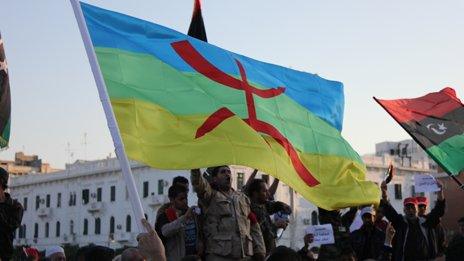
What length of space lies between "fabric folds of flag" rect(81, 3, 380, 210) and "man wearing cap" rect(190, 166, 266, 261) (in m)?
0.64

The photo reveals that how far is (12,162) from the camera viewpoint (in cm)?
10719

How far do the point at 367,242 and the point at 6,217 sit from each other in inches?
225

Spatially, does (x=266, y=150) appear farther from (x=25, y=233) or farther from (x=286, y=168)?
(x=25, y=233)

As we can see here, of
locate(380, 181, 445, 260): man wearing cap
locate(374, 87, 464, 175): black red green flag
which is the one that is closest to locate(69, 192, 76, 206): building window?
locate(374, 87, 464, 175): black red green flag

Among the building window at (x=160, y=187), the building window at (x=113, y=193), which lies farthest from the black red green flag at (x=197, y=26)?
the building window at (x=113, y=193)

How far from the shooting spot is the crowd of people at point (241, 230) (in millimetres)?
6168

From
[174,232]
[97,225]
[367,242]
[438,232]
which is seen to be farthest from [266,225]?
[97,225]

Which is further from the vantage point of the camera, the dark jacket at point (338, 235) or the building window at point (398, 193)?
the building window at point (398, 193)

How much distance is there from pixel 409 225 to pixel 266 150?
3.70m

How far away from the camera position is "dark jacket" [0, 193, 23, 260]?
6.17 metres

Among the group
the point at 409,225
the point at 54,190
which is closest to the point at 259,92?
the point at 409,225

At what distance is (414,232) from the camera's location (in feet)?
31.1

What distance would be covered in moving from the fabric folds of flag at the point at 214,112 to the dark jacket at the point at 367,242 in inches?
99.0

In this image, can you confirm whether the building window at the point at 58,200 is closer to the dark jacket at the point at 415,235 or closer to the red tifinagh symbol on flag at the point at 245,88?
the dark jacket at the point at 415,235
